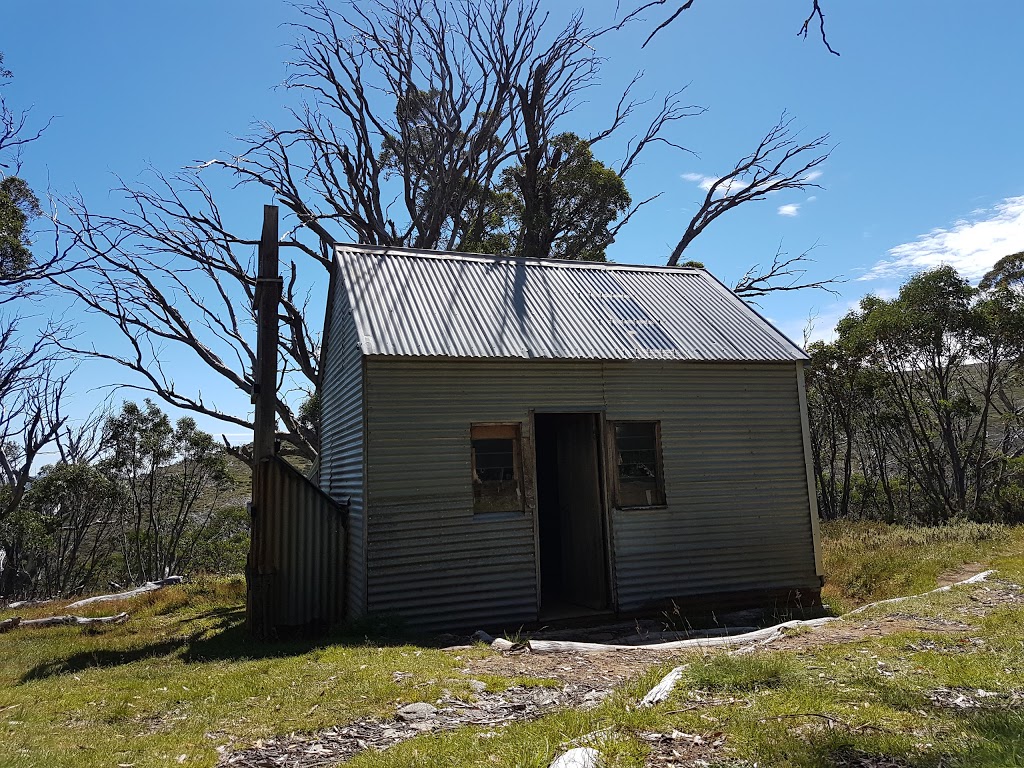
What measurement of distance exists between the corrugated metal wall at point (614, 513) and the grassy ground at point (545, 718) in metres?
1.58

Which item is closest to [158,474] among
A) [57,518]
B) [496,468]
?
[57,518]

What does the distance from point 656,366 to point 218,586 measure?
1028 cm

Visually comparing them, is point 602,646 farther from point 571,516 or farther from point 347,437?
point 347,437

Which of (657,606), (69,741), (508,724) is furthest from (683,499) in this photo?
(69,741)

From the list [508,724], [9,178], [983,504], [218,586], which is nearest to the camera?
[508,724]

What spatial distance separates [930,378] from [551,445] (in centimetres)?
1403

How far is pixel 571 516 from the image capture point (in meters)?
11.5

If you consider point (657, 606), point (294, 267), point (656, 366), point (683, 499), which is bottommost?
point (657, 606)

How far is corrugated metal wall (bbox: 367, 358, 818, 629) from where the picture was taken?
903cm

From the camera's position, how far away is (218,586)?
14289 millimetres

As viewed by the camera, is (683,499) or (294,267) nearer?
(683,499)

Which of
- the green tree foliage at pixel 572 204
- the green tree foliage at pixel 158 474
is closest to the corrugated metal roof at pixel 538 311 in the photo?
the green tree foliage at pixel 572 204

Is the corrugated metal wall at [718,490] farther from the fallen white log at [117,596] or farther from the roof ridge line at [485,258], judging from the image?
the fallen white log at [117,596]

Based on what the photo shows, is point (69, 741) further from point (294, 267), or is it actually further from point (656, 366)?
point (294, 267)
